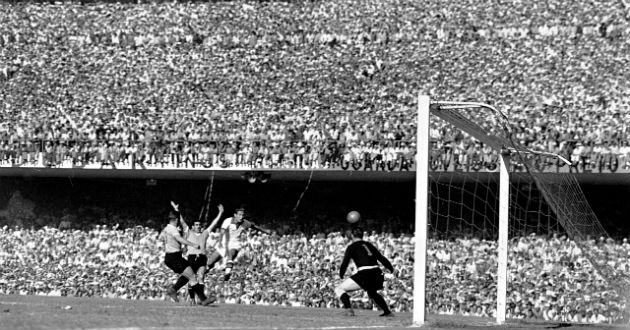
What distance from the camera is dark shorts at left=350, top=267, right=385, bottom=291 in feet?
71.0

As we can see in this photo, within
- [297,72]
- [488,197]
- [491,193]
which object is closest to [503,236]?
[491,193]

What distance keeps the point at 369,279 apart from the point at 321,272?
10.5m

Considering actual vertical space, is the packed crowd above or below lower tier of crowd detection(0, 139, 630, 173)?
above

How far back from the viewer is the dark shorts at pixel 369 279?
2164 centimetres

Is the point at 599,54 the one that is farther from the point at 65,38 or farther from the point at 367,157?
the point at 65,38

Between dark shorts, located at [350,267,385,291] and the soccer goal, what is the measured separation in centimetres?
81

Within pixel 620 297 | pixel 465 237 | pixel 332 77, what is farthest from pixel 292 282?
pixel 332 77

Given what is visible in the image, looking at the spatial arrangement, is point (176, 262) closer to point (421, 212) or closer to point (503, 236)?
point (503, 236)

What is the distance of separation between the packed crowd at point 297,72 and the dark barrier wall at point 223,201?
1950 mm

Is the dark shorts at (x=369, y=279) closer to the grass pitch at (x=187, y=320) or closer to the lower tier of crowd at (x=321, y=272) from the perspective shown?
the grass pitch at (x=187, y=320)

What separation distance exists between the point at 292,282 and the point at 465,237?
5.82m

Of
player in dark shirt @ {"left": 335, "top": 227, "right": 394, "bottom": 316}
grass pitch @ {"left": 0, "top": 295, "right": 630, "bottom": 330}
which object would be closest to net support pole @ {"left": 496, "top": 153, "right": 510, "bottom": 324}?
grass pitch @ {"left": 0, "top": 295, "right": 630, "bottom": 330}

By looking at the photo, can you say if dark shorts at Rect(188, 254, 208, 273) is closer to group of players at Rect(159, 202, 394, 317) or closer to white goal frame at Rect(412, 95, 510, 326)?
group of players at Rect(159, 202, 394, 317)

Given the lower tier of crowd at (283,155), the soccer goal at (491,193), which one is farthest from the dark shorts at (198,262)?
the lower tier of crowd at (283,155)
